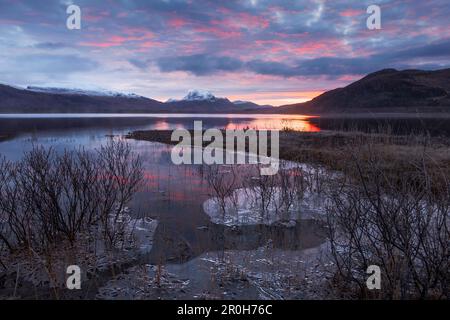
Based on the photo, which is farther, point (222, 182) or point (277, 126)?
point (277, 126)

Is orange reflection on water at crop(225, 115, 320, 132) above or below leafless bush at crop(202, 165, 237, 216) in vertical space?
above

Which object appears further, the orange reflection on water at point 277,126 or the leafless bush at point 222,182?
the orange reflection on water at point 277,126

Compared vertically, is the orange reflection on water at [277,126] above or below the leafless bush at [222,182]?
above

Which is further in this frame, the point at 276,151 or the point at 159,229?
the point at 276,151

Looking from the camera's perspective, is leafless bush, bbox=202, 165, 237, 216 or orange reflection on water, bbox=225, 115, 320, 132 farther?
orange reflection on water, bbox=225, 115, 320, 132

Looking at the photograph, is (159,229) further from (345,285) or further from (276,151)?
(276,151)

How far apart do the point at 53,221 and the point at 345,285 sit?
7.32 meters

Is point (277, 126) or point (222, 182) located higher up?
point (277, 126)
